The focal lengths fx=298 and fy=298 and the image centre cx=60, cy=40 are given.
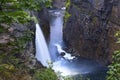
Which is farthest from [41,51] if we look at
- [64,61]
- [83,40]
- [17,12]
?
[17,12]

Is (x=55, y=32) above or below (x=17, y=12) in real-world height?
below

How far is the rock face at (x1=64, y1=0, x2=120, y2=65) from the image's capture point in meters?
21.9

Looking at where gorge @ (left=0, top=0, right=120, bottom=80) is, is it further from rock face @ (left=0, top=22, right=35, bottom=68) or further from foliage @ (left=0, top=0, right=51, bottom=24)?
foliage @ (left=0, top=0, right=51, bottom=24)

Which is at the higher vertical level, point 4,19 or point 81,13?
point 4,19

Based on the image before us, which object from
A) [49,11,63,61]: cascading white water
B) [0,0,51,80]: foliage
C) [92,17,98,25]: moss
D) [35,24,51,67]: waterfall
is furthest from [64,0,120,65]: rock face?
[0,0,51,80]: foliage

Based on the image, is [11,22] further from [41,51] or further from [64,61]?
[64,61]

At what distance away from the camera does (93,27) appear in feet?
77.0

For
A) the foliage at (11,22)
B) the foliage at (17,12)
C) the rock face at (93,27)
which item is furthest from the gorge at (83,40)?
the foliage at (17,12)

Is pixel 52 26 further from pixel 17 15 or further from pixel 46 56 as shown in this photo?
pixel 17 15

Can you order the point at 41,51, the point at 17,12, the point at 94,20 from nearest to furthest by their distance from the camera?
the point at 17,12
the point at 41,51
the point at 94,20

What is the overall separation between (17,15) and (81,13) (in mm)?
20123

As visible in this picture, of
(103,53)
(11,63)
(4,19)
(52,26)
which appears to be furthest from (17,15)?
(52,26)

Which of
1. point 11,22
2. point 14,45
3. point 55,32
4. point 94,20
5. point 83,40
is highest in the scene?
point 11,22

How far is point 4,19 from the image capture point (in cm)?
477
